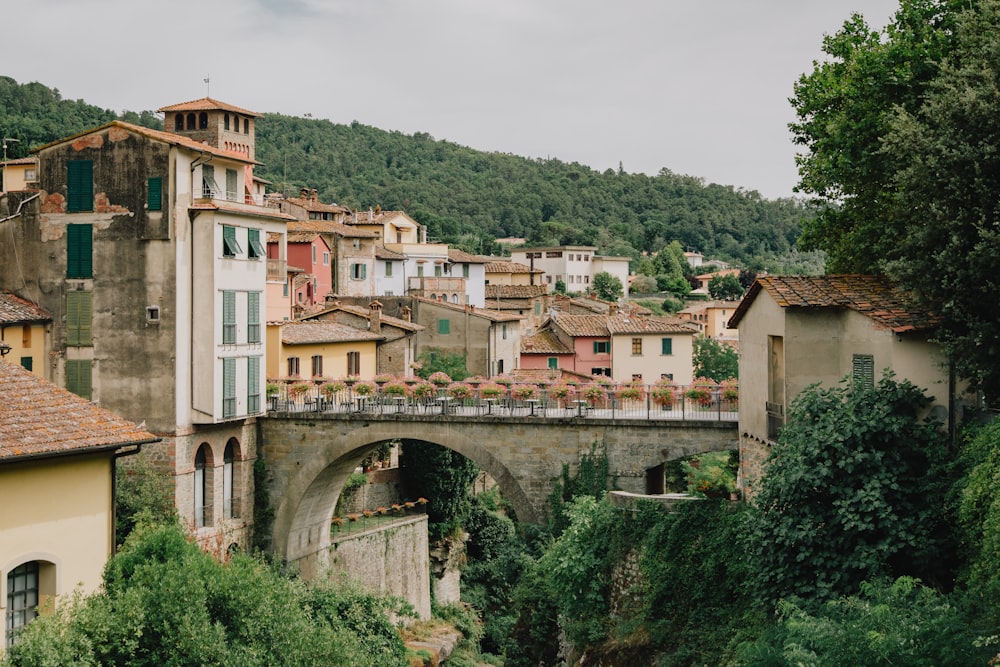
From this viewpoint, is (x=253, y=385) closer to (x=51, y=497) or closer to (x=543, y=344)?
(x=51, y=497)

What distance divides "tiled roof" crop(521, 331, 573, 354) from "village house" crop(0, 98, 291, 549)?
33606 millimetres

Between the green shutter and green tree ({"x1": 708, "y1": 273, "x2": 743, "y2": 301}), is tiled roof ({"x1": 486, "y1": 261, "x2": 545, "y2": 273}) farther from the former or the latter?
the green shutter

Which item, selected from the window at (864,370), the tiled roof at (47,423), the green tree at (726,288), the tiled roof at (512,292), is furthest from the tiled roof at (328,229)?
the green tree at (726,288)

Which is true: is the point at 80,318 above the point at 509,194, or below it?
below

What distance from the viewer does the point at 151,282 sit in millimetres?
35344

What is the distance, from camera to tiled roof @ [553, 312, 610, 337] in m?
69.4

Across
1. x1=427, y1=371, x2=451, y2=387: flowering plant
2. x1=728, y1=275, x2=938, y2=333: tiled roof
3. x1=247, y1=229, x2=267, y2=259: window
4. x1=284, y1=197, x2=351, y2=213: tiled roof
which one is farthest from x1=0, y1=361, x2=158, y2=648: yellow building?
x1=284, y1=197, x2=351, y2=213: tiled roof

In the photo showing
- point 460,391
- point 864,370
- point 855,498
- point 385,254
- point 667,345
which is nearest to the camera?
point 855,498

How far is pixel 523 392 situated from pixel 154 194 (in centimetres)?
1215

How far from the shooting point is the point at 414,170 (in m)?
163

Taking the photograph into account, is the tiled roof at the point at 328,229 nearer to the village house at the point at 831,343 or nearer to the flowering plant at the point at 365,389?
the flowering plant at the point at 365,389

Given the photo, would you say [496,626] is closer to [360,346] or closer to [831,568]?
[360,346]

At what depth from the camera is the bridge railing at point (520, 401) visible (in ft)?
111

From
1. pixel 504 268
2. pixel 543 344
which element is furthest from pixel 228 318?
pixel 504 268
